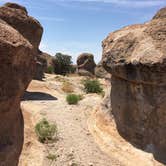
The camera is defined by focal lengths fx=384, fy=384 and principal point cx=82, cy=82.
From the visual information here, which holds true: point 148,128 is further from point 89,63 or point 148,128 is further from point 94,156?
point 89,63

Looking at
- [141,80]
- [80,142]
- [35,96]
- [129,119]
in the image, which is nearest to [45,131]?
[80,142]

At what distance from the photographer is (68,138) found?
12.5 meters

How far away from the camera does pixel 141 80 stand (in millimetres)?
11578

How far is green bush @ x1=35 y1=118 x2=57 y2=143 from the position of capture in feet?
40.1

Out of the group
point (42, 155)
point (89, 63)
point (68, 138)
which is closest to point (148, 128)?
point (68, 138)

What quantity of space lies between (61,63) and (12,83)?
4672 centimetres

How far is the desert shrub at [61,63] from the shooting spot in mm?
50969

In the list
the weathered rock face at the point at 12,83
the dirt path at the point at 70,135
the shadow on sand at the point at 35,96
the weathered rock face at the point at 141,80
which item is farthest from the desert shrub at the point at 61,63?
the weathered rock face at the point at 12,83

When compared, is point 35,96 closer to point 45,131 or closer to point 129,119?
point 45,131

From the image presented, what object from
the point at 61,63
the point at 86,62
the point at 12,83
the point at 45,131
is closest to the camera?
the point at 12,83

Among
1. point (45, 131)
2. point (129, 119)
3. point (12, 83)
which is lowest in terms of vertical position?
point (45, 131)

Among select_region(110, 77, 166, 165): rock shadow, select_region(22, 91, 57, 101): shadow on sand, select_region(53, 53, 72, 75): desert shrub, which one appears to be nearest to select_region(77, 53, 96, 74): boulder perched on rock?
select_region(53, 53, 72, 75): desert shrub

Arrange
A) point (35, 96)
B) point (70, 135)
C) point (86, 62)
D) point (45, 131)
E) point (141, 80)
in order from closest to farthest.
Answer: point (141, 80), point (45, 131), point (70, 135), point (35, 96), point (86, 62)

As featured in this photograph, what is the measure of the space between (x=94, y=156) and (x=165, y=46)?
3.86 meters
